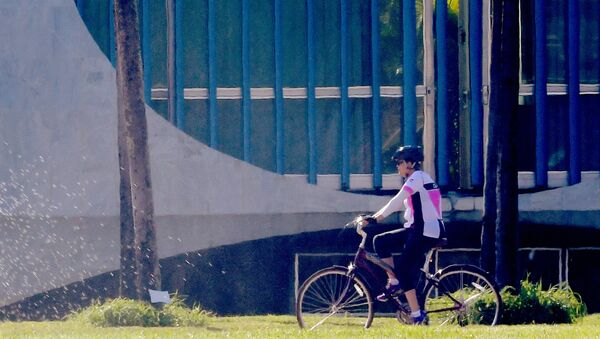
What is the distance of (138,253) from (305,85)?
4868 mm

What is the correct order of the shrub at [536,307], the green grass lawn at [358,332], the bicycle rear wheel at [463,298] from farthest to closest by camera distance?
the shrub at [536,307] < the bicycle rear wheel at [463,298] < the green grass lawn at [358,332]

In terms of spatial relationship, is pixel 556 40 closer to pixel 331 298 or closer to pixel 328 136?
pixel 328 136

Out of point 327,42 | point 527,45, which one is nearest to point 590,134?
point 527,45

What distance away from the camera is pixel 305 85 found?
64.6 ft

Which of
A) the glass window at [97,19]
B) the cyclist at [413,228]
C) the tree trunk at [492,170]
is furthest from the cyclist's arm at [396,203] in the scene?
the glass window at [97,19]

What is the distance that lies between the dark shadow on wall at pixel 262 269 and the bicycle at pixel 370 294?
6050 mm

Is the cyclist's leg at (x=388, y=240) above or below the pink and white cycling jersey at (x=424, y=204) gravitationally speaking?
below

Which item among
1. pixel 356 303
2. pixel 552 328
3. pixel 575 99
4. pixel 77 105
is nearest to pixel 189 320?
pixel 356 303

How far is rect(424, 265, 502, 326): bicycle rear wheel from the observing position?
13242 mm

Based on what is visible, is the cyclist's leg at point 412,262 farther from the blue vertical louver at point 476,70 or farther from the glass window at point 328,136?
the glass window at point 328,136

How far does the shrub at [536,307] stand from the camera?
14.4 meters

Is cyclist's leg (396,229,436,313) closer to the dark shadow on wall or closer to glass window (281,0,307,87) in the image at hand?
the dark shadow on wall

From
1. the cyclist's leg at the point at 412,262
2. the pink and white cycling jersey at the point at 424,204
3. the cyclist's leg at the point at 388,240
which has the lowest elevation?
the cyclist's leg at the point at 412,262

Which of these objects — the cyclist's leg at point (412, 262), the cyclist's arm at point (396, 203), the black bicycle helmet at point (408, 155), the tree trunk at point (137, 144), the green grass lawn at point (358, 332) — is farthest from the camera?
the tree trunk at point (137, 144)
